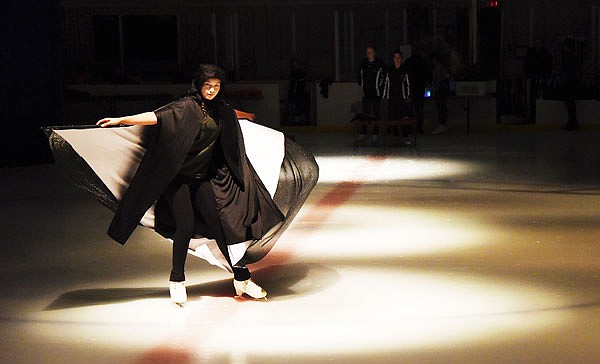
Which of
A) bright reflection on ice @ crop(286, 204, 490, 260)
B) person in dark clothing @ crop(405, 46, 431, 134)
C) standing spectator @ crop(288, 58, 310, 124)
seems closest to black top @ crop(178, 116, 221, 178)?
bright reflection on ice @ crop(286, 204, 490, 260)

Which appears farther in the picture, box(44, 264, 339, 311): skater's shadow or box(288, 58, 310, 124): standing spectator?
box(288, 58, 310, 124): standing spectator

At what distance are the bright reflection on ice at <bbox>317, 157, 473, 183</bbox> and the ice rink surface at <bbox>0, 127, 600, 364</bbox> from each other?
3.51ft

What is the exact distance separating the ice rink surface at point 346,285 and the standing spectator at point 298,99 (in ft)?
34.8

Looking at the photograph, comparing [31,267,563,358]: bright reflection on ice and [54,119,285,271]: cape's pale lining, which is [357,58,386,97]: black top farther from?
[54,119,285,271]: cape's pale lining

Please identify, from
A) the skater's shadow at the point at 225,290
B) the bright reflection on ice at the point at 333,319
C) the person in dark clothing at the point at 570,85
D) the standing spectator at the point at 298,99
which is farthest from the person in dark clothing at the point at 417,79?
the bright reflection on ice at the point at 333,319

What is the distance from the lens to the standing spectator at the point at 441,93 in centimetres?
2214

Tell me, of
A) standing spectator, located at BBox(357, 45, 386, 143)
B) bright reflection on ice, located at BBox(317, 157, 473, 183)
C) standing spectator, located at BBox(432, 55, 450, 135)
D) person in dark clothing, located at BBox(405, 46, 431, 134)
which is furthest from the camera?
standing spectator, located at BBox(432, 55, 450, 135)

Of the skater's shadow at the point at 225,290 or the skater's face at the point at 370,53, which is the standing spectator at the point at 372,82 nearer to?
the skater's face at the point at 370,53

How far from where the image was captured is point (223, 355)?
237 inches

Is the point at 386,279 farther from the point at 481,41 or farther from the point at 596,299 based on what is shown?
the point at 481,41

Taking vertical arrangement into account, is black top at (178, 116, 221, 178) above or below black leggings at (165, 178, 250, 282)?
above

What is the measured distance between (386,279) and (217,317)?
158 cm

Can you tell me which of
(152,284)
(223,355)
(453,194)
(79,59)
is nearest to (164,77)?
(79,59)

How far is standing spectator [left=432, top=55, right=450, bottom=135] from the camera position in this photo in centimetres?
2214
